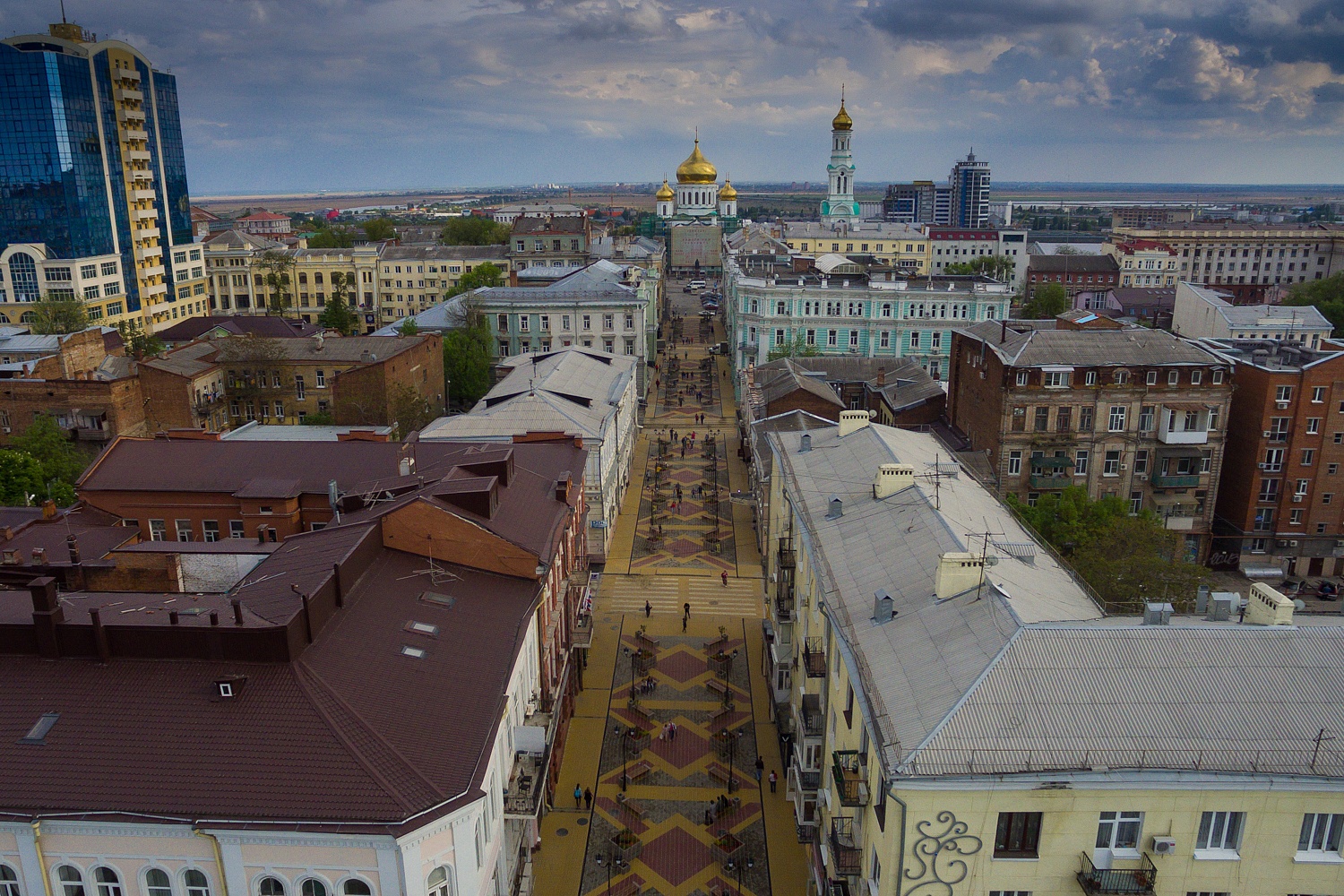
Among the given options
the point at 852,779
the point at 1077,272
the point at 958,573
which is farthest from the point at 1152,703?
the point at 1077,272

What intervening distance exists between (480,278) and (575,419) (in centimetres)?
7677

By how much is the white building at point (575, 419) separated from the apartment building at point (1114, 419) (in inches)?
1006

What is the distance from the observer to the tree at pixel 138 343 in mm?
83412

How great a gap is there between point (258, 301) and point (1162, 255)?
158 metres

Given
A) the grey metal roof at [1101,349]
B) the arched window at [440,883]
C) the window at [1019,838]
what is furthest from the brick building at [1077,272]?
the arched window at [440,883]

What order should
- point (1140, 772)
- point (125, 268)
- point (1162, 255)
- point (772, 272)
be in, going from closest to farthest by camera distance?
1. point (1140, 772)
2. point (772, 272)
3. point (125, 268)
4. point (1162, 255)

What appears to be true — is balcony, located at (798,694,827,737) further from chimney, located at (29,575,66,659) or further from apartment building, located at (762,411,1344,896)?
chimney, located at (29,575,66,659)

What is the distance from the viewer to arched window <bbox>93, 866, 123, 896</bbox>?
22.0 metres

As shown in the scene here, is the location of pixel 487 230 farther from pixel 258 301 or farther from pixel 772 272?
pixel 772 272

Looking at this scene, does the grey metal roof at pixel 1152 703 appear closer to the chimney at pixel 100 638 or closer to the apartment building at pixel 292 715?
the apartment building at pixel 292 715

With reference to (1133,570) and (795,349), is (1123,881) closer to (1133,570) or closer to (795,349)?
(1133,570)

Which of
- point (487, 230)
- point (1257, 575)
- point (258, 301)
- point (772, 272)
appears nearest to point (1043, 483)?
point (1257, 575)

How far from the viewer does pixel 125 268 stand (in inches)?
4808

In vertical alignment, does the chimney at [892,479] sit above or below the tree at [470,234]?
below
